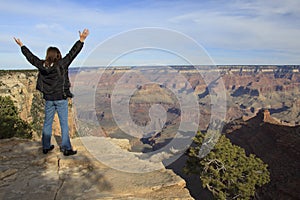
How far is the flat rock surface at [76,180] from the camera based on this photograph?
4.13 meters

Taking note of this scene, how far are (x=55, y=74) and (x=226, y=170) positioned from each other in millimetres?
14136

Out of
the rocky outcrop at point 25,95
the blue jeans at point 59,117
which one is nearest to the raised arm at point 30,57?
the blue jeans at point 59,117

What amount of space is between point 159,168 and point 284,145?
128ft

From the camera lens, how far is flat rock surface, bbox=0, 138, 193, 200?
163 inches

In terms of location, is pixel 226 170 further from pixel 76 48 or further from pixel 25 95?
pixel 25 95

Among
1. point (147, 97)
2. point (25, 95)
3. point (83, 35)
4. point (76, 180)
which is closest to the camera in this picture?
point (76, 180)

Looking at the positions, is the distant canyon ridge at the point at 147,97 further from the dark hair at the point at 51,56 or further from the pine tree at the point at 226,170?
the pine tree at the point at 226,170

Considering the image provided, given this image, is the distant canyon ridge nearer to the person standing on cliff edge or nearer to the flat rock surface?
the person standing on cliff edge

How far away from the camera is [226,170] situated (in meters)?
16.8

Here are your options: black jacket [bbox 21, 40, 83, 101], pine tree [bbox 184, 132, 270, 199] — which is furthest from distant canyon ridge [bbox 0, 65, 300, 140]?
pine tree [bbox 184, 132, 270, 199]

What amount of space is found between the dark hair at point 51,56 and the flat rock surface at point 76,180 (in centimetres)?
186

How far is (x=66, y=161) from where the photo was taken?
17.6ft

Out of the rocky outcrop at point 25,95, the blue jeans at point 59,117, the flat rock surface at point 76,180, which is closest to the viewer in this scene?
the flat rock surface at point 76,180

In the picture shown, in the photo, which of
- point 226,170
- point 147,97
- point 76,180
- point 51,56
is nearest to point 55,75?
point 51,56
